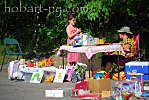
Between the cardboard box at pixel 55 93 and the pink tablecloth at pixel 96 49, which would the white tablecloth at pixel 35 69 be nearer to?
the pink tablecloth at pixel 96 49

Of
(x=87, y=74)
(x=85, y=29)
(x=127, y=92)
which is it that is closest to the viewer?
(x=127, y=92)

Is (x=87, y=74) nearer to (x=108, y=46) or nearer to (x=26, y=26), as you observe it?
(x=108, y=46)

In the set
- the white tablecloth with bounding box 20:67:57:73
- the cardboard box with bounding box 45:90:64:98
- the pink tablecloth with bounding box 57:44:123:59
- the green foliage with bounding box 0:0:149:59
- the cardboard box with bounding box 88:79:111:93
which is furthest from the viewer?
the green foliage with bounding box 0:0:149:59

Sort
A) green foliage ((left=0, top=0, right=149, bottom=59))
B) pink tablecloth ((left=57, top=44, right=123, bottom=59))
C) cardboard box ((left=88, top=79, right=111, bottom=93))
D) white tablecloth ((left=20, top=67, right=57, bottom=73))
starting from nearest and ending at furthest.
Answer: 1. cardboard box ((left=88, top=79, right=111, bottom=93))
2. pink tablecloth ((left=57, top=44, right=123, bottom=59))
3. white tablecloth ((left=20, top=67, right=57, bottom=73))
4. green foliage ((left=0, top=0, right=149, bottom=59))

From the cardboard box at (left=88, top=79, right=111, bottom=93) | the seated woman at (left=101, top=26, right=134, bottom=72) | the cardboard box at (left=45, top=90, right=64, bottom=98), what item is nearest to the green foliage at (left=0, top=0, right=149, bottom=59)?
the seated woman at (left=101, top=26, right=134, bottom=72)

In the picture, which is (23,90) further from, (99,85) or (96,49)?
(96,49)

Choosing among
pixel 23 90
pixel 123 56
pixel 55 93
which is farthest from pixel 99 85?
pixel 123 56

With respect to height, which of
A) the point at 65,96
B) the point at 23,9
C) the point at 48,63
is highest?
the point at 23,9

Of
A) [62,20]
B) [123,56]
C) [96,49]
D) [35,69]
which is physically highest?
[62,20]

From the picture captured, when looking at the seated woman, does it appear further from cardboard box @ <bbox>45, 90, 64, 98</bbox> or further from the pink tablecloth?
cardboard box @ <bbox>45, 90, 64, 98</bbox>

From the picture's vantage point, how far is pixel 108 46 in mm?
7695

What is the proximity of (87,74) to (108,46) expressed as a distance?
1001 mm

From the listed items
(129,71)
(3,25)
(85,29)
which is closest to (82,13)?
(85,29)

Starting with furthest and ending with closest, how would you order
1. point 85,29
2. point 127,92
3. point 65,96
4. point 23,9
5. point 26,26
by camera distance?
point 26,26
point 23,9
point 85,29
point 65,96
point 127,92
